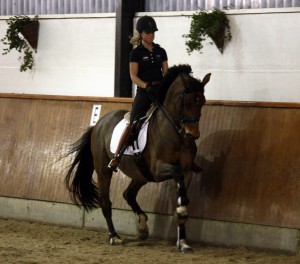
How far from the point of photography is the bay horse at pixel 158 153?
7.32m

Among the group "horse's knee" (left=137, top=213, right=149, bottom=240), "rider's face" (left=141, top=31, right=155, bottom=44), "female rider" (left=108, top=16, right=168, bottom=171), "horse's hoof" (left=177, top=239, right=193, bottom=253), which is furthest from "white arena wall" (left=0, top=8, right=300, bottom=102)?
"horse's hoof" (left=177, top=239, right=193, bottom=253)

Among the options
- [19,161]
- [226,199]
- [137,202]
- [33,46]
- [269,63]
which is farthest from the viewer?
[33,46]

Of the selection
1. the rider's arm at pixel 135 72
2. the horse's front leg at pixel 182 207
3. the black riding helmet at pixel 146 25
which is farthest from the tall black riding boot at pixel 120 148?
the black riding helmet at pixel 146 25

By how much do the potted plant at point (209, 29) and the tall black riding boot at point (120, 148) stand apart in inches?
83.7

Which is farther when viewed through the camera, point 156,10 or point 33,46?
point 33,46

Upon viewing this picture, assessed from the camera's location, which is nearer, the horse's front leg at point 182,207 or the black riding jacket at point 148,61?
the horse's front leg at point 182,207

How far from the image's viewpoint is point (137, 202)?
8695 mm

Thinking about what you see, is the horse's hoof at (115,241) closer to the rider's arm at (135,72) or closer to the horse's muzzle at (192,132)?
the horse's muzzle at (192,132)

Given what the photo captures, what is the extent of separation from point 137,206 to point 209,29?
2523 mm

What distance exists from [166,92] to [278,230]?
1731mm

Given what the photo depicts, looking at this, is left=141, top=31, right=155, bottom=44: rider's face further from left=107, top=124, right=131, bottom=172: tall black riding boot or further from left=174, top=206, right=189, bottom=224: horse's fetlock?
left=174, top=206, right=189, bottom=224: horse's fetlock

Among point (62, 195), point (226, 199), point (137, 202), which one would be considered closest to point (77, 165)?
point (62, 195)

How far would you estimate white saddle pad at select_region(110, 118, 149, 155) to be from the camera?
7.91m

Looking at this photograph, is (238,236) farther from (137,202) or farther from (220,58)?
(220,58)
